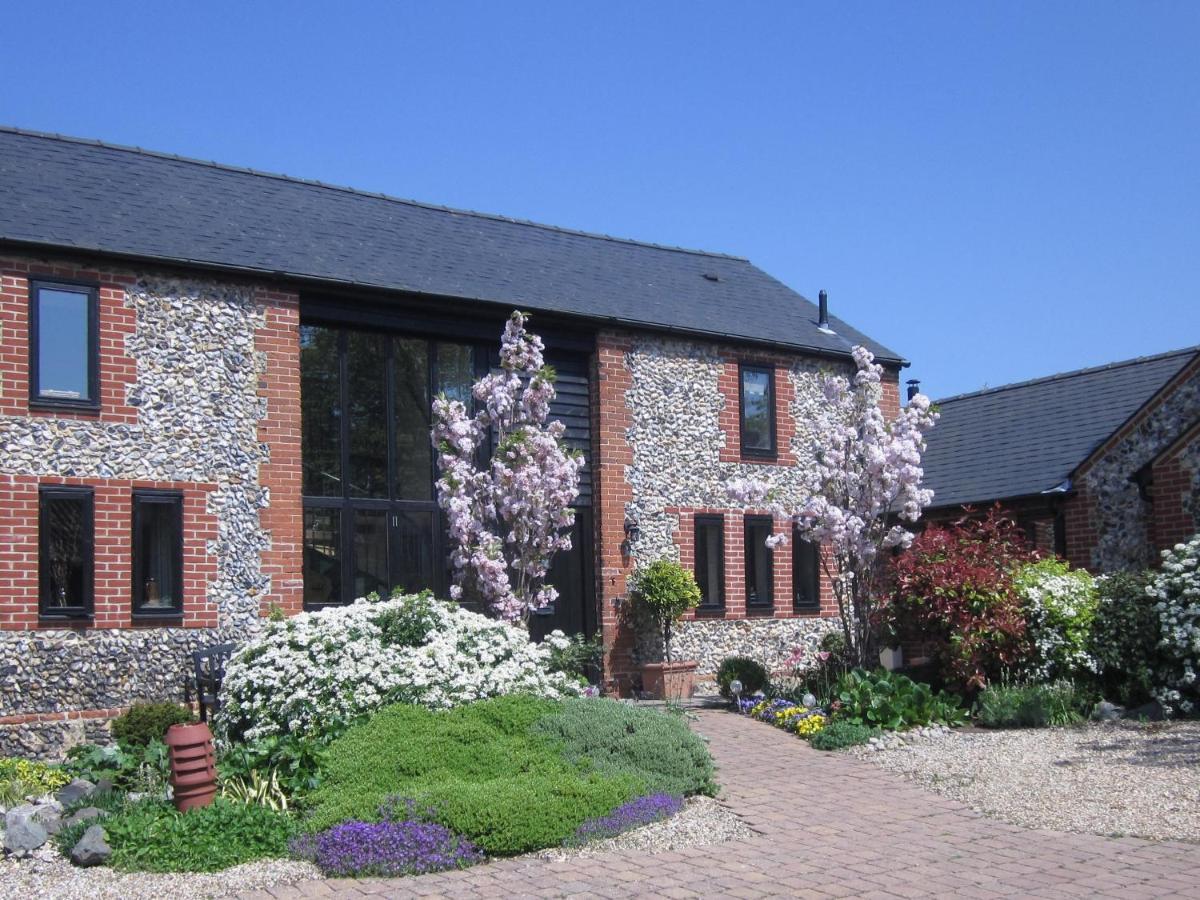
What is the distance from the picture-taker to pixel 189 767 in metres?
8.13

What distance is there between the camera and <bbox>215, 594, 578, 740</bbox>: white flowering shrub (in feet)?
31.6

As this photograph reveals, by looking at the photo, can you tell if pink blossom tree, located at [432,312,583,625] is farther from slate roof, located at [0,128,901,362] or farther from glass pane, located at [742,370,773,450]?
glass pane, located at [742,370,773,450]

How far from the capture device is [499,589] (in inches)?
503

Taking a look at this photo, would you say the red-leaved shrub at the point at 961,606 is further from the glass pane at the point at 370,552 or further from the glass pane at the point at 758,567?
the glass pane at the point at 370,552

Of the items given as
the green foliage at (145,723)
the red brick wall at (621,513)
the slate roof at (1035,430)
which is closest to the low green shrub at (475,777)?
the green foliage at (145,723)

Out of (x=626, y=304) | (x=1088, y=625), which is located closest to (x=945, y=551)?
(x=1088, y=625)

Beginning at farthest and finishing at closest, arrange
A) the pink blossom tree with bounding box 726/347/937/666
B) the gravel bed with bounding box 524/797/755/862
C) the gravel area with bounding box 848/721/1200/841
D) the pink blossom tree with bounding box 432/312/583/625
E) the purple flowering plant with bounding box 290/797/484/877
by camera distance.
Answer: the pink blossom tree with bounding box 726/347/937/666
the pink blossom tree with bounding box 432/312/583/625
the gravel area with bounding box 848/721/1200/841
the gravel bed with bounding box 524/797/755/862
the purple flowering plant with bounding box 290/797/484/877

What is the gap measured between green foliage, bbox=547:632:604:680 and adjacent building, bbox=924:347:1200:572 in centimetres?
591

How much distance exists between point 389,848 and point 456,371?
29.9 ft

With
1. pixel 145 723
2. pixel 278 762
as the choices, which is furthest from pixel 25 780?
pixel 278 762

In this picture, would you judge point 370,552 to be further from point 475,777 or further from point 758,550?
point 475,777

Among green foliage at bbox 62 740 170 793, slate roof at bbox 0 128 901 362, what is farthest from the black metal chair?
slate roof at bbox 0 128 901 362

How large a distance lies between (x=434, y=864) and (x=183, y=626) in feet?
21.9

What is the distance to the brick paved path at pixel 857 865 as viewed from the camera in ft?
22.0
